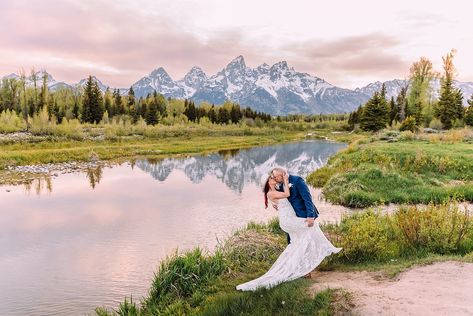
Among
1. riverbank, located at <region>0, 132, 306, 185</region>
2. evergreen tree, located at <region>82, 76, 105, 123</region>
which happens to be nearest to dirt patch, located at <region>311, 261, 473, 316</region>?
riverbank, located at <region>0, 132, 306, 185</region>

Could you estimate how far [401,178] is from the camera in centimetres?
1902

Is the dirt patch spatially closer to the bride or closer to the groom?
the bride

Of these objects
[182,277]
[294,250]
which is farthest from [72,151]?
[294,250]

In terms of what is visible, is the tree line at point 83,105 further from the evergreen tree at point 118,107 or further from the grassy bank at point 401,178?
the grassy bank at point 401,178

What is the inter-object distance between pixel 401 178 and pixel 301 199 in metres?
12.8

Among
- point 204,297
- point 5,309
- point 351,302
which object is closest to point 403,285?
point 351,302

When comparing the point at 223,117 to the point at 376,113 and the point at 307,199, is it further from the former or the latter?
the point at 307,199

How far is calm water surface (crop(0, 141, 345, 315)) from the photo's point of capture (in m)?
9.63

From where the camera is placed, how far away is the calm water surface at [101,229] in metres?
9.63

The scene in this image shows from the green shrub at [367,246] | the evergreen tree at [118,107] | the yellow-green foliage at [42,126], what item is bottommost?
the green shrub at [367,246]

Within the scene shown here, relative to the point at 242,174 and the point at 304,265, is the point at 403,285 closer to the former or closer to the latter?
the point at 304,265

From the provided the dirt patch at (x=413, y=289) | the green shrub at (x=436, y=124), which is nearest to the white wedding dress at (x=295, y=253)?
the dirt patch at (x=413, y=289)

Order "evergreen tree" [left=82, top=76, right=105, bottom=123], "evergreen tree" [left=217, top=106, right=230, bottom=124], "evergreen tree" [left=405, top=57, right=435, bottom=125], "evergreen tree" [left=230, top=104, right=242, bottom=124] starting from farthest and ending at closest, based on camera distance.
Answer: "evergreen tree" [left=230, top=104, right=242, bottom=124] < "evergreen tree" [left=217, top=106, right=230, bottom=124] < "evergreen tree" [left=82, top=76, right=105, bottom=123] < "evergreen tree" [left=405, top=57, right=435, bottom=125]

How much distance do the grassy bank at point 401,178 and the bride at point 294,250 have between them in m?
7.06
